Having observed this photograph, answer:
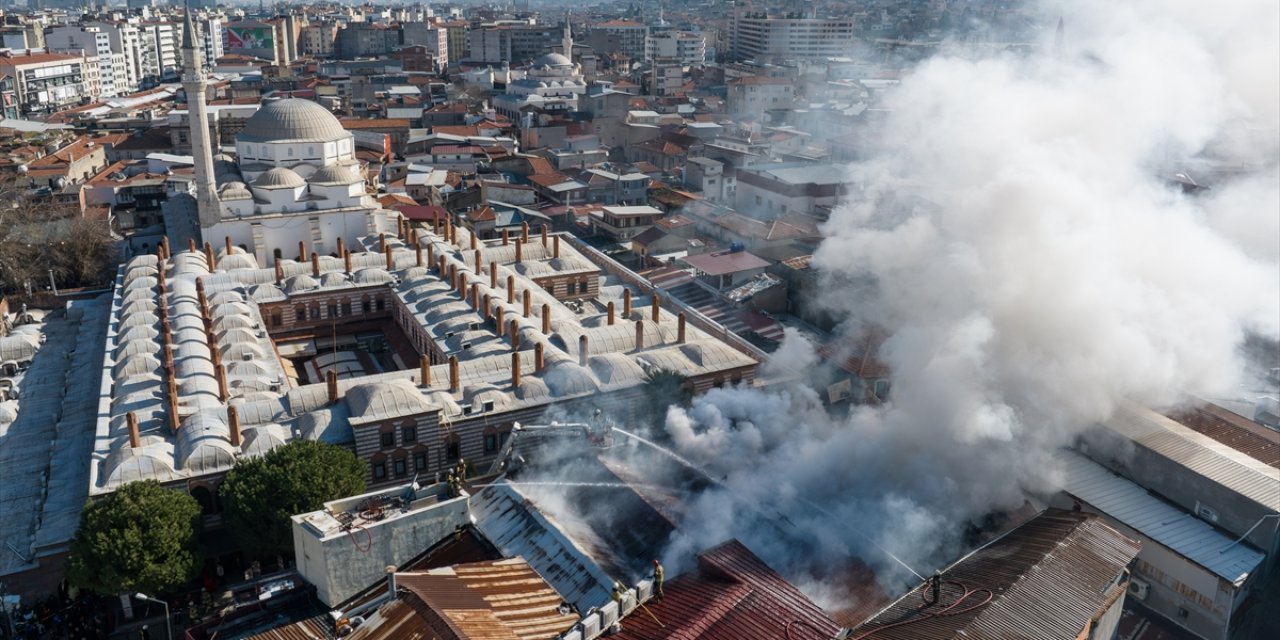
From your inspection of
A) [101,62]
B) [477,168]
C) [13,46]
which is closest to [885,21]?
[477,168]

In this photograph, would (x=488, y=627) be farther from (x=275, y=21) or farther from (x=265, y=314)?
(x=275, y=21)

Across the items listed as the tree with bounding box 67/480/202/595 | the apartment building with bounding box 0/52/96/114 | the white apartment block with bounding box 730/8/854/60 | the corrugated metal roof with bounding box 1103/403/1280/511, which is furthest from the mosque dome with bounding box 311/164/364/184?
the white apartment block with bounding box 730/8/854/60

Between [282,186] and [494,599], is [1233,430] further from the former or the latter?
[282,186]

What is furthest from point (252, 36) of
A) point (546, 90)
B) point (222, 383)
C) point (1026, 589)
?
point (1026, 589)

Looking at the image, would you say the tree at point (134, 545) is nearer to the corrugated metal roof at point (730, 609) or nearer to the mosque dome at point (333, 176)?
the corrugated metal roof at point (730, 609)

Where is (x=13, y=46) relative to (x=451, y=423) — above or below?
above

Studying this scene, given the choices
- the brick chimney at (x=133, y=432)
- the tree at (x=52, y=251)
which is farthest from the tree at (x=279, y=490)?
the tree at (x=52, y=251)
